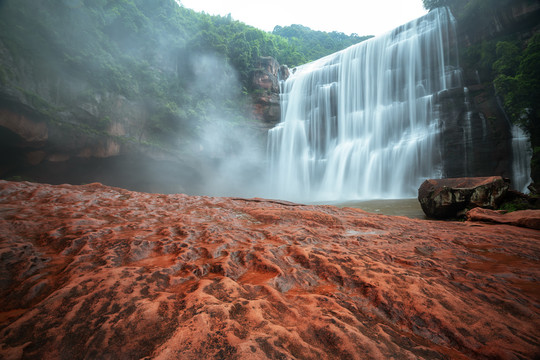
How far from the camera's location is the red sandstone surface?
1.01 metres

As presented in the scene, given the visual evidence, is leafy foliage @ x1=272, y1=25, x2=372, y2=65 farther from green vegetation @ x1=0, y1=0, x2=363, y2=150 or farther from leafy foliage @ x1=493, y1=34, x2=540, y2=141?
leafy foliage @ x1=493, y1=34, x2=540, y2=141

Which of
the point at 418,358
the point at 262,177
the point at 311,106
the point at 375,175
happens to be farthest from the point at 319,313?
the point at 311,106

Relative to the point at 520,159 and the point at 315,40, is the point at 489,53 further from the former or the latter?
the point at 315,40

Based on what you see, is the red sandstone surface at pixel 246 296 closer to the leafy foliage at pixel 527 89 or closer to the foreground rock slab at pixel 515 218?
the foreground rock slab at pixel 515 218

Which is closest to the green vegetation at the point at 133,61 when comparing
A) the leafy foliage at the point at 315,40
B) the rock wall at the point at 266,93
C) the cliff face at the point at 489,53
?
the rock wall at the point at 266,93

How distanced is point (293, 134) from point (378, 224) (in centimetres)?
1933

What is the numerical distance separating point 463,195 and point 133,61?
760 inches

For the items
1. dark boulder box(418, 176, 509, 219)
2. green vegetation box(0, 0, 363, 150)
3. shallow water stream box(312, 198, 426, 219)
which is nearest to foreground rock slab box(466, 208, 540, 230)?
dark boulder box(418, 176, 509, 219)

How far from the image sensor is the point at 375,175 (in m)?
16.6

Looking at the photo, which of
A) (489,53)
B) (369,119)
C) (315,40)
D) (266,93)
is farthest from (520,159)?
(315,40)

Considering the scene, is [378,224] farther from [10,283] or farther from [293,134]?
[293,134]

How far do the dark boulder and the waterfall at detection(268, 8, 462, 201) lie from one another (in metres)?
8.63

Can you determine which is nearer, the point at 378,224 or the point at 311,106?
the point at 378,224

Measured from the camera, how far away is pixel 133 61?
14297mm
